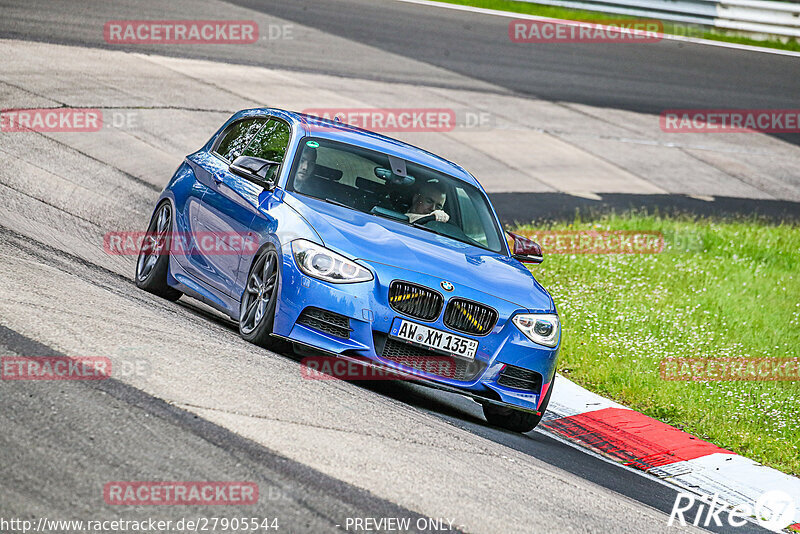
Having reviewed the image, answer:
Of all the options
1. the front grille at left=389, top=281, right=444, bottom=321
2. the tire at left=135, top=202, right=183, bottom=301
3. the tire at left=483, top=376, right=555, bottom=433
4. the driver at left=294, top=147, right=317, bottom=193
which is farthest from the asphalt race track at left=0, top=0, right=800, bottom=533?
the driver at left=294, top=147, right=317, bottom=193

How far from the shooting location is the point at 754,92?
26344 mm

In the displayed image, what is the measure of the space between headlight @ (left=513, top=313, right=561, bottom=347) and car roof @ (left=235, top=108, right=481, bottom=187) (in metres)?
1.86

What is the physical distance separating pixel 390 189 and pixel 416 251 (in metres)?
1.03

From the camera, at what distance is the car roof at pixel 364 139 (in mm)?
8805

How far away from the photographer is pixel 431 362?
23.6 feet


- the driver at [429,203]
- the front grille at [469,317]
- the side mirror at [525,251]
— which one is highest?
the driver at [429,203]

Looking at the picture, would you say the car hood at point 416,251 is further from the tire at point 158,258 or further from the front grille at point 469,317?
the tire at point 158,258

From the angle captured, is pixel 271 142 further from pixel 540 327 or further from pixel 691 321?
pixel 691 321

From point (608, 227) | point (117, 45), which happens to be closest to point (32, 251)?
point (608, 227)

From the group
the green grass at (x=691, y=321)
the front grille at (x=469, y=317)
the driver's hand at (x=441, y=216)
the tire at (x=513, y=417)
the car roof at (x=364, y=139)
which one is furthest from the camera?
the green grass at (x=691, y=321)

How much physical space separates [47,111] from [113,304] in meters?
8.42

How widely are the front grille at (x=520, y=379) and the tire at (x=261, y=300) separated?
1488 mm

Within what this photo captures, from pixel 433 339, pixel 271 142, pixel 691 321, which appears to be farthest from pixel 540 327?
pixel 691 321

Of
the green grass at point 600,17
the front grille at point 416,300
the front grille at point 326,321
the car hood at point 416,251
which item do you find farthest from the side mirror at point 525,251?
the green grass at point 600,17
